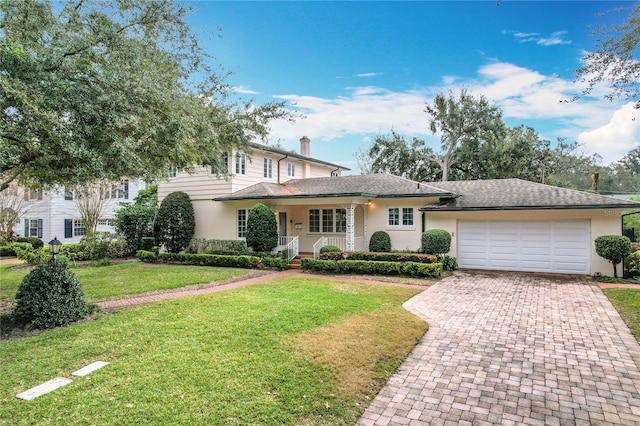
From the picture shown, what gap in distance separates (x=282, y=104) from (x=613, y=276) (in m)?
14.1

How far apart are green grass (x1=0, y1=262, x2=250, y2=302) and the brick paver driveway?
7.54 m

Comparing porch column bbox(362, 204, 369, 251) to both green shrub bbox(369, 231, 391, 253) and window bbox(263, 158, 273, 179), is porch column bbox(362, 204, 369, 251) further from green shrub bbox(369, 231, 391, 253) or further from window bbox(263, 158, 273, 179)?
window bbox(263, 158, 273, 179)

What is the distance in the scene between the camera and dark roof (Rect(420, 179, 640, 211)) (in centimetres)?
1253

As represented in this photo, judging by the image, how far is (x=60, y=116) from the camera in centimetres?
689

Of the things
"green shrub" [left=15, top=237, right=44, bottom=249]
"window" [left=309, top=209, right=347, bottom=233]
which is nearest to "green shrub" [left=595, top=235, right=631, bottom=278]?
"window" [left=309, top=209, right=347, bottom=233]

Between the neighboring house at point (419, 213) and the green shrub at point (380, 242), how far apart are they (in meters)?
0.44

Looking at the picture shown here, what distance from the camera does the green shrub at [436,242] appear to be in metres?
13.9

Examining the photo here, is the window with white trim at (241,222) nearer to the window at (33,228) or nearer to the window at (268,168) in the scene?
the window at (268,168)

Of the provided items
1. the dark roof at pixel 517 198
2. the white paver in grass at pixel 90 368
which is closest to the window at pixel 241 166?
the dark roof at pixel 517 198

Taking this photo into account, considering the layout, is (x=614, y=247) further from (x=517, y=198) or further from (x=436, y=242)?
(x=436, y=242)

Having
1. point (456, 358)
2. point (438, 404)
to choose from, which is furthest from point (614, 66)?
point (438, 404)

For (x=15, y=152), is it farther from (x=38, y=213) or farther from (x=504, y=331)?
(x=38, y=213)

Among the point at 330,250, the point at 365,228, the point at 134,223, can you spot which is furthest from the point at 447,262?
the point at 134,223

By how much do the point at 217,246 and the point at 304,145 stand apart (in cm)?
943
